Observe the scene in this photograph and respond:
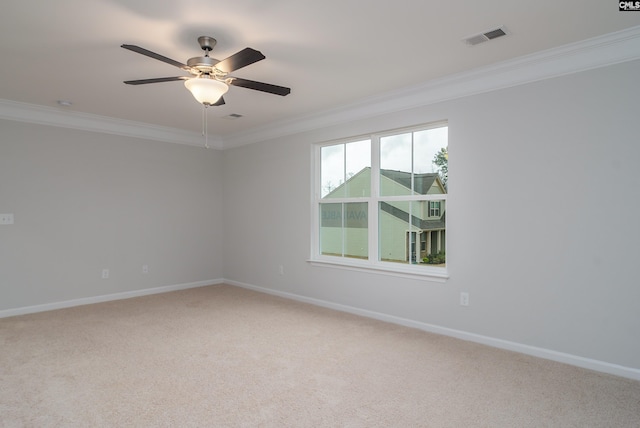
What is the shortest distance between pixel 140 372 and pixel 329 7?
299 cm

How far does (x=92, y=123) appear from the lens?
16.7ft

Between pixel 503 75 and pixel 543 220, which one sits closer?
pixel 543 220

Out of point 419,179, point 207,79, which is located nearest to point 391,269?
point 419,179

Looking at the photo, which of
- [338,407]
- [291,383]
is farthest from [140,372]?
[338,407]

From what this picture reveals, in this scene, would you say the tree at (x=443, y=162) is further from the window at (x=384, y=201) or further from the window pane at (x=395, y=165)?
the window pane at (x=395, y=165)

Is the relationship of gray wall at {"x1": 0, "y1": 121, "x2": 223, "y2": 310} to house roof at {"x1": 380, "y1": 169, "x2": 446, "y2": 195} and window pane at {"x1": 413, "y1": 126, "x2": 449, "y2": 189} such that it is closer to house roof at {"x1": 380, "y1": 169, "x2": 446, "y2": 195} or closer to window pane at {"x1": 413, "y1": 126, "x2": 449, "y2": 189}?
house roof at {"x1": 380, "y1": 169, "x2": 446, "y2": 195}

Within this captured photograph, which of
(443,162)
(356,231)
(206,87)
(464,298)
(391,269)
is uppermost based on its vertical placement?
(206,87)

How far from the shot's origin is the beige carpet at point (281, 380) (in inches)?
90.0

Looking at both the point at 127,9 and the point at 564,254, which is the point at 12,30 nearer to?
the point at 127,9

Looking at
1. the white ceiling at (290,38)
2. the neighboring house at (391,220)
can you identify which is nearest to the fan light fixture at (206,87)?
the white ceiling at (290,38)

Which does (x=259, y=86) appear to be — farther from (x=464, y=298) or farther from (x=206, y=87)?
(x=464, y=298)

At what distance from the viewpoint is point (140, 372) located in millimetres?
2916

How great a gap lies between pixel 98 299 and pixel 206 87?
154 inches

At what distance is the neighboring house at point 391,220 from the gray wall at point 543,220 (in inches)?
9.9
